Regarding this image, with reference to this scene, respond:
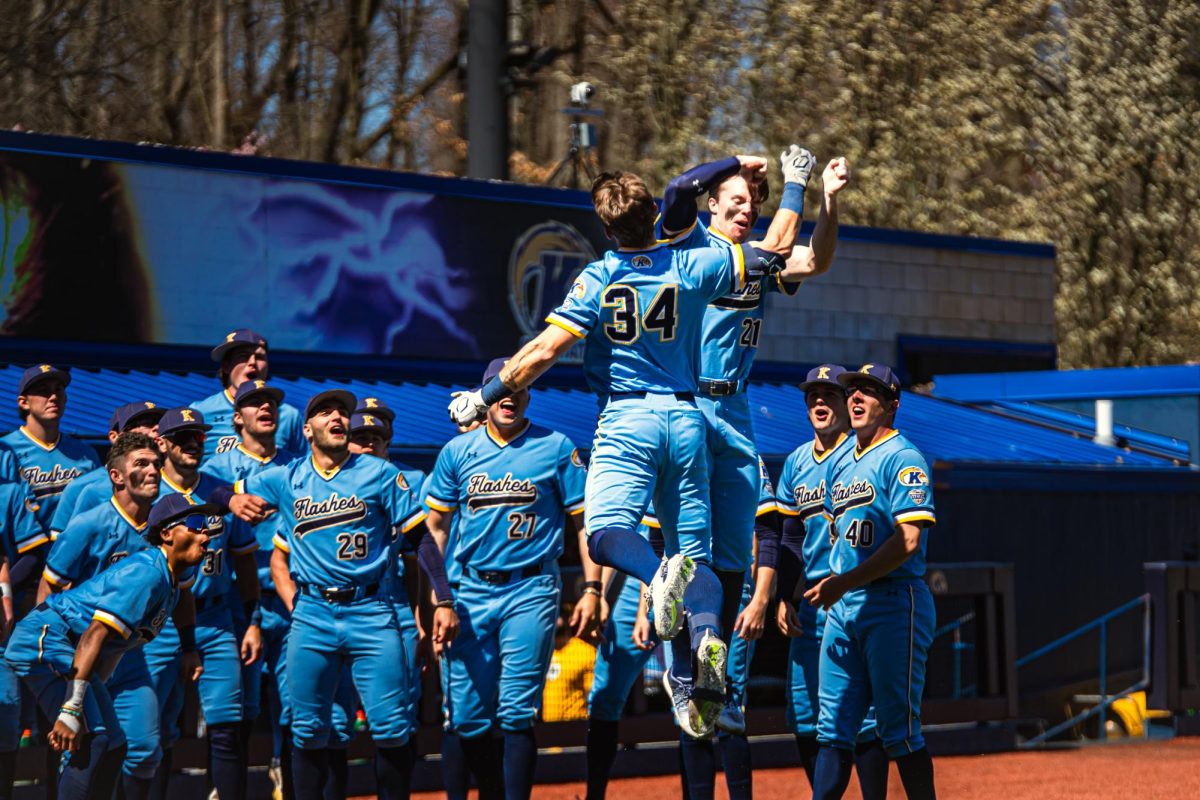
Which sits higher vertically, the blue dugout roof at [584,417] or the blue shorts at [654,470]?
the blue dugout roof at [584,417]

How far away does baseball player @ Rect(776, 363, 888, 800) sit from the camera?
9508mm

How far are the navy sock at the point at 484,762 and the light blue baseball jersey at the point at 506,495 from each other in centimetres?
87

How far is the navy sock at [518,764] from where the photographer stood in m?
9.59

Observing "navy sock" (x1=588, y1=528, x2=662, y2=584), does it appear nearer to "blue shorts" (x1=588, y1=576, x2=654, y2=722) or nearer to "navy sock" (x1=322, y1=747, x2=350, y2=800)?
"blue shorts" (x1=588, y1=576, x2=654, y2=722)

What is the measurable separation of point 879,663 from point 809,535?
109 centimetres

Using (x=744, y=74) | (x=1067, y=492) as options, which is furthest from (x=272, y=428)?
(x=744, y=74)

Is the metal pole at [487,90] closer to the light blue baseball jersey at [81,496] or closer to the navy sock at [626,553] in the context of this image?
the light blue baseball jersey at [81,496]

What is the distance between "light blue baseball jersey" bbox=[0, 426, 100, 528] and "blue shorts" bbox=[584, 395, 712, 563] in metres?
4.05

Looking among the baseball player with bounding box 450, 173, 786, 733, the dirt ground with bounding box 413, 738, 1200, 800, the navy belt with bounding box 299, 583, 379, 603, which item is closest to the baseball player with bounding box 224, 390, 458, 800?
the navy belt with bounding box 299, 583, 379, 603

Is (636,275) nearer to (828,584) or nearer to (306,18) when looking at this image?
(828,584)

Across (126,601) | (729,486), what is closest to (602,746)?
(729,486)

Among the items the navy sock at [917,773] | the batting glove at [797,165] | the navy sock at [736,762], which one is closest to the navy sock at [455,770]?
the navy sock at [736,762]

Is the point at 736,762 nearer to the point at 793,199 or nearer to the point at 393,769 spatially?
the point at 393,769

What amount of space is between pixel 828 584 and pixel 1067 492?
33.4 ft
